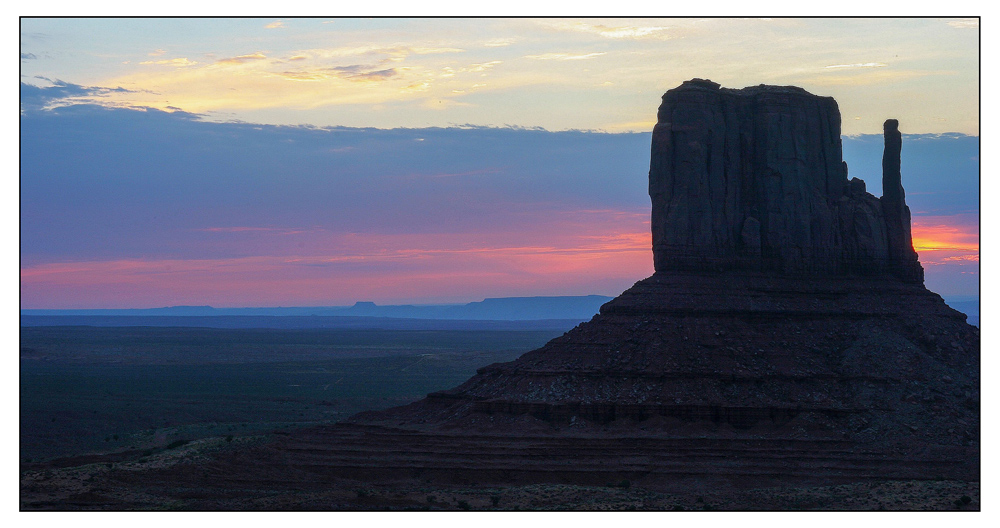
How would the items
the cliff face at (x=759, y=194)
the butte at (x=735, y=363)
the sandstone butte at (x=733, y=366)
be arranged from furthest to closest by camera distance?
1. the cliff face at (x=759, y=194)
2. the butte at (x=735, y=363)
3. the sandstone butte at (x=733, y=366)

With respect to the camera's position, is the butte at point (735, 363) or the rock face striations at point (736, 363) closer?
the butte at point (735, 363)

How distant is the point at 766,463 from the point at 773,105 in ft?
96.0

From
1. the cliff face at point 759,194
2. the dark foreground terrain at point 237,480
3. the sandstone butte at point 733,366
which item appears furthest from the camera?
the cliff face at point 759,194

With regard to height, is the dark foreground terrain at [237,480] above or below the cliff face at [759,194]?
below

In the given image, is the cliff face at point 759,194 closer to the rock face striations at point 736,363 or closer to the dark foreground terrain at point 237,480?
the rock face striations at point 736,363

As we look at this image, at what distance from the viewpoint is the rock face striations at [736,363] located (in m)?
72.2

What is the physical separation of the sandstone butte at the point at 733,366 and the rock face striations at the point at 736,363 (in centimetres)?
12

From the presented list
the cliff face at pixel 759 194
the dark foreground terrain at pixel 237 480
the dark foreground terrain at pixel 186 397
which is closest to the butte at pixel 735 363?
the cliff face at pixel 759 194

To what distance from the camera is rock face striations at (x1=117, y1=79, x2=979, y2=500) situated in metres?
72.2

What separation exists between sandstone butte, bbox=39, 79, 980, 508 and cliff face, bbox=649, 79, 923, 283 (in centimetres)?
13

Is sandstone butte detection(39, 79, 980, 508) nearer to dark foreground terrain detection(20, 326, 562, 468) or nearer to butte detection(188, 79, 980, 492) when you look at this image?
butte detection(188, 79, 980, 492)

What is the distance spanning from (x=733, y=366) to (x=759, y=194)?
51.1 ft

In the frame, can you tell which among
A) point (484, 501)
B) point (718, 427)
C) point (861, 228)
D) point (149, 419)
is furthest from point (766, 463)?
point (149, 419)

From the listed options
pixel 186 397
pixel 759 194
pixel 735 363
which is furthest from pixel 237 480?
pixel 186 397
